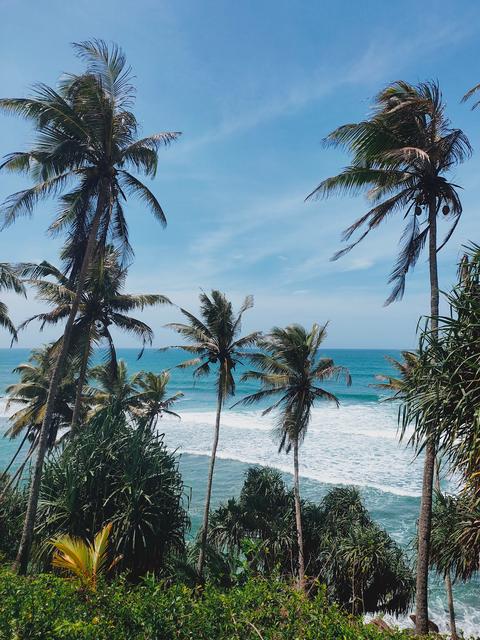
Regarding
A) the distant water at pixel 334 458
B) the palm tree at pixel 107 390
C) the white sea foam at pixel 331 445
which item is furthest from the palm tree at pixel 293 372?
the palm tree at pixel 107 390

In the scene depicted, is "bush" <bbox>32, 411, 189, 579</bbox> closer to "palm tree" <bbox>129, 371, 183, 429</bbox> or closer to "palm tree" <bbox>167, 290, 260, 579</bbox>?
"palm tree" <bbox>167, 290, 260, 579</bbox>

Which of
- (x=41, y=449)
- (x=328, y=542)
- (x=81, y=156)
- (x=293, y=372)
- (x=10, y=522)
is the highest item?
(x=81, y=156)

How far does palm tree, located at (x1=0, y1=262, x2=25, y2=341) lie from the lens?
14422mm

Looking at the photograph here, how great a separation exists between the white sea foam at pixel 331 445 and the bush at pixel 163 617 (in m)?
15.9

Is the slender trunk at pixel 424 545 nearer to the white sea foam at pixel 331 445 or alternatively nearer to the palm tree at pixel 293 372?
the palm tree at pixel 293 372

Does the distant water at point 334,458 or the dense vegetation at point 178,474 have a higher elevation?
the dense vegetation at point 178,474

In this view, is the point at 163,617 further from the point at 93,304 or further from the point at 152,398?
the point at 152,398

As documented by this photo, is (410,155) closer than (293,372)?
Yes

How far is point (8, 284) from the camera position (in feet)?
49.2

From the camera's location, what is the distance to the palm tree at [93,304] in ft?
47.4

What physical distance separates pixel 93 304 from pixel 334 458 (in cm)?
2496

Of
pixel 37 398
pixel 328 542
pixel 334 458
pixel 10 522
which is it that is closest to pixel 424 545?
pixel 328 542

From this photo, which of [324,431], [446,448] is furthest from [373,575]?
[324,431]

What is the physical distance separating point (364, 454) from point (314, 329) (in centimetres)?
1996
